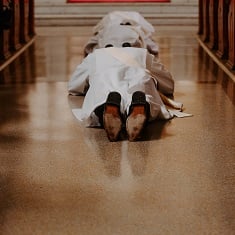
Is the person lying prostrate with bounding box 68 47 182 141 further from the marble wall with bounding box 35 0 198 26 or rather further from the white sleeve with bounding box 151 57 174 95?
the marble wall with bounding box 35 0 198 26

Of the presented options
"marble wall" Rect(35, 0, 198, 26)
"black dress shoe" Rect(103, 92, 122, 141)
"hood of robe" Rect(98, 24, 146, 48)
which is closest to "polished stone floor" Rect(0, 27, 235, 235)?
"black dress shoe" Rect(103, 92, 122, 141)

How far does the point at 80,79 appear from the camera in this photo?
163 inches

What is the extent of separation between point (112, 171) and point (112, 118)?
43cm

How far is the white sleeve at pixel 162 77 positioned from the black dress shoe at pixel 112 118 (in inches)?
39.6

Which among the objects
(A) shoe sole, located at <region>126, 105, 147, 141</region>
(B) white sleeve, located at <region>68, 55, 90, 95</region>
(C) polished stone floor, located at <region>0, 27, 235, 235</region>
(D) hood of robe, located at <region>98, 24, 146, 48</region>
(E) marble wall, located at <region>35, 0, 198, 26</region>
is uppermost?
(E) marble wall, located at <region>35, 0, 198, 26</region>

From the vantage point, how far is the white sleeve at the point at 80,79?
405 centimetres

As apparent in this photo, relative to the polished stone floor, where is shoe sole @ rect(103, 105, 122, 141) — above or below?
above

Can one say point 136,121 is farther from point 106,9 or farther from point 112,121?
point 106,9

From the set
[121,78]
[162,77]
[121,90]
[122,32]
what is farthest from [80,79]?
[122,32]

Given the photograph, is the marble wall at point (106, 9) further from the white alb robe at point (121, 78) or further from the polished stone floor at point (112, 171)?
the white alb robe at point (121, 78)

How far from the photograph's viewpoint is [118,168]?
270 cm

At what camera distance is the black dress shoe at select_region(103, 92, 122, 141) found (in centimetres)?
303

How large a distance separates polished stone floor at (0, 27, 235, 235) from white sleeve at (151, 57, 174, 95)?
0.09 metres

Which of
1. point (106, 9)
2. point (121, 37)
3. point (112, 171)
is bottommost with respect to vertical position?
point (112, 171)
